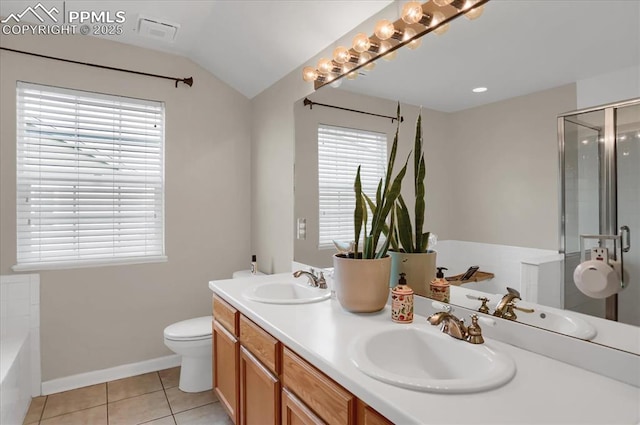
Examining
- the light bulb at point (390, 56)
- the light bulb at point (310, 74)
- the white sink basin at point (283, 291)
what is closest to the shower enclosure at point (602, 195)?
the light bulb at point (390, 56)

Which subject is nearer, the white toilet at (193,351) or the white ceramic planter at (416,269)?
the white ceramic planter at (416,269)

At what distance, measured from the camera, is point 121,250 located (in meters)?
2.78

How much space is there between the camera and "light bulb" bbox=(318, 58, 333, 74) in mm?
2145

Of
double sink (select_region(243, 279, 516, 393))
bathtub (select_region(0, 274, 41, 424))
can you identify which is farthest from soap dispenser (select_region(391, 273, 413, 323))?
bathtub (select_region(0, 274, 41, 424))

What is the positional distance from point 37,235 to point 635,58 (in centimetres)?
320

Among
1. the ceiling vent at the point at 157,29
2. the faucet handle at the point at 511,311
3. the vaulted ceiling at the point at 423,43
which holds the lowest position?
the faucet handle at the point at 511,311

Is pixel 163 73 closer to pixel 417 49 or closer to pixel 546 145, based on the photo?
pixel 417 49

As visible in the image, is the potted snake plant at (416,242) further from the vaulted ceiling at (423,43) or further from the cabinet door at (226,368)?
the cabinet door at (226,368)

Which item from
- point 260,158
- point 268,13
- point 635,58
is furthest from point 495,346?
point 260,158

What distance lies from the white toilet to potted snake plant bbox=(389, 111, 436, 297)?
4.76 feet

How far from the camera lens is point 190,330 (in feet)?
8.29

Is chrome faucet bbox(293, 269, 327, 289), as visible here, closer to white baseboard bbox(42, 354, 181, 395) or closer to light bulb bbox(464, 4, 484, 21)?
light bulb bbox(464, 4, 484, 21)

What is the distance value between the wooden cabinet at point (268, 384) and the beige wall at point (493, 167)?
2.63 feet

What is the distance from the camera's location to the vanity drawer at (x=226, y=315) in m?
1.92
